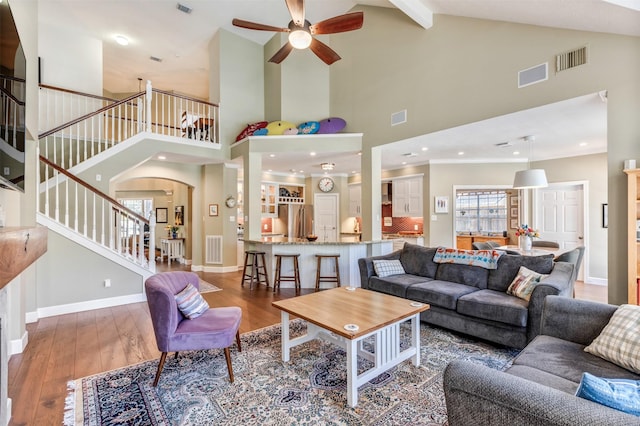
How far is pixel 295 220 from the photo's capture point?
888cm

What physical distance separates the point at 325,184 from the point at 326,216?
→ 38.8 inches

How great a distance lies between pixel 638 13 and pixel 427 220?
5079 millimetres

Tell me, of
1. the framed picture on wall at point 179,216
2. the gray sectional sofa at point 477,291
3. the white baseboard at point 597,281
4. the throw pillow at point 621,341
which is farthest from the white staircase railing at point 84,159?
the white baseboard at point 597,281

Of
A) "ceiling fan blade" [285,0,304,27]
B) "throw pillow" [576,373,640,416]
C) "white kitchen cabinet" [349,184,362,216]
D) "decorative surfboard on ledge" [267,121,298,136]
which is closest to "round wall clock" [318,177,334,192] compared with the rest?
"white kitchen cabinet" [349,184,362,216]

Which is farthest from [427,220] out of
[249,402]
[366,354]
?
[249,402]

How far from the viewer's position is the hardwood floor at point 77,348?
7.30ft

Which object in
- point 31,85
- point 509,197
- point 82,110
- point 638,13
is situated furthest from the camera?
point 509,197

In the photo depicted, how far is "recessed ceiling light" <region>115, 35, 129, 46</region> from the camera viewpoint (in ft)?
21.8

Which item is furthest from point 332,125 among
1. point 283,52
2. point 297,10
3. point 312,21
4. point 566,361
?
point 566,361

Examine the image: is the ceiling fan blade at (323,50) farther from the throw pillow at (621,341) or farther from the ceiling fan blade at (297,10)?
the throw pillow at (621,341)

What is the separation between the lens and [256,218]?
6.07m

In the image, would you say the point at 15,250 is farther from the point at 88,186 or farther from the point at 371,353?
the point at 88,186

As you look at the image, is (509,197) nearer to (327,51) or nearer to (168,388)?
(327,51)

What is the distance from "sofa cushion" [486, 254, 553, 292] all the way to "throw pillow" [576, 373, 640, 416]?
2662mm
